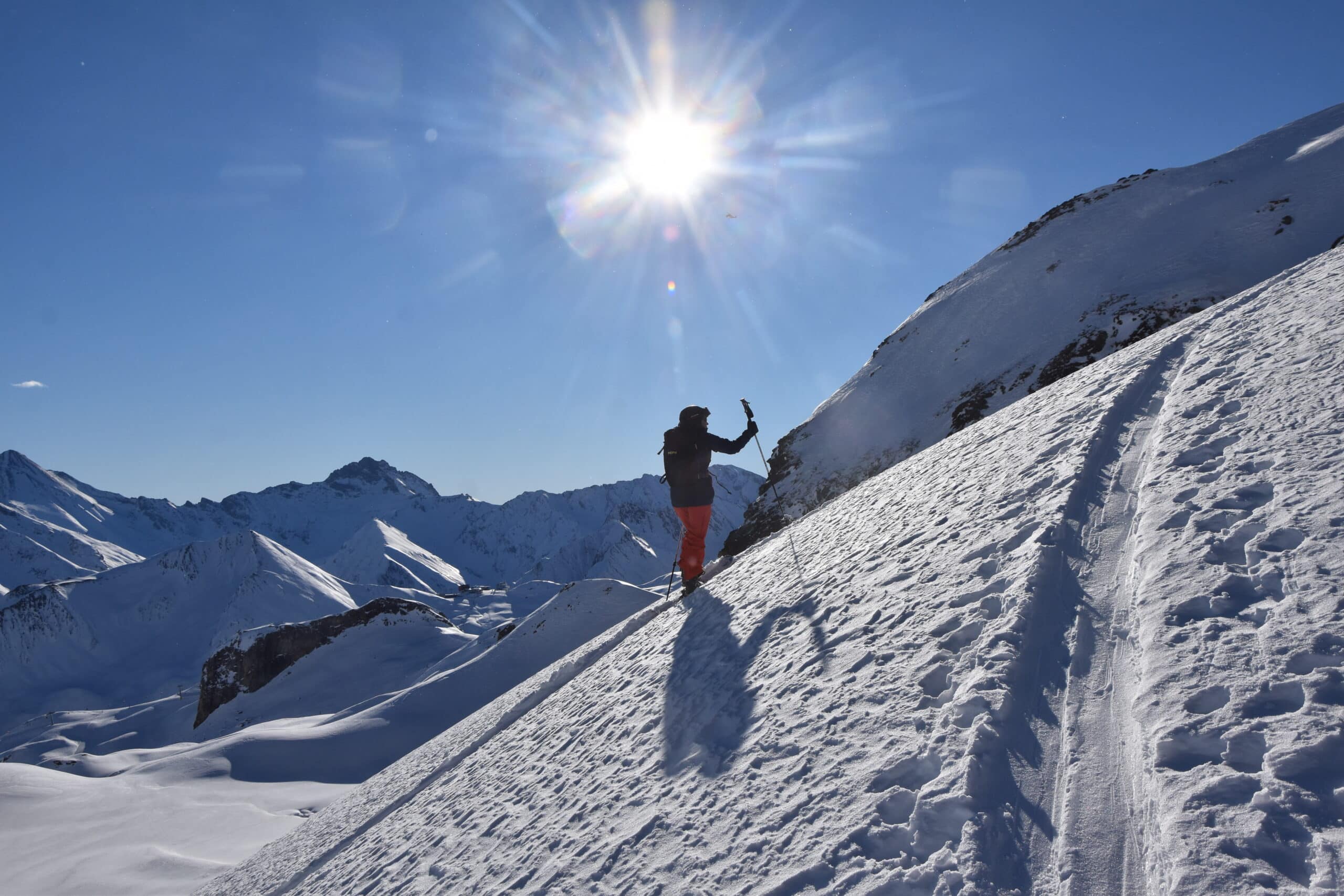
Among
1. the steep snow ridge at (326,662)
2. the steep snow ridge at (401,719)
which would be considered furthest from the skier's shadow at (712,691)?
the steep snow ridge at (326,662)

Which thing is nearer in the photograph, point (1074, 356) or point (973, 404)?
point (1074, 356)

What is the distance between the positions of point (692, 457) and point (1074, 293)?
23.4 m

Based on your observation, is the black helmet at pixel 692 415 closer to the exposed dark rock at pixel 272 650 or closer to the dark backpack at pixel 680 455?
the dark backpack at pixel 680 455

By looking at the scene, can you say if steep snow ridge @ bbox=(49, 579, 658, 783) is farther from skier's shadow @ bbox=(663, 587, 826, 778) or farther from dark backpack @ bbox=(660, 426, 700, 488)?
skier's shadow @ bbox=(663, 587, 826, 778)

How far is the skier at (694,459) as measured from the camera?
10.0 meters

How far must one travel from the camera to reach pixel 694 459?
1002cm

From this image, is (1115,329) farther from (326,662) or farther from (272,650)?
(272,650)

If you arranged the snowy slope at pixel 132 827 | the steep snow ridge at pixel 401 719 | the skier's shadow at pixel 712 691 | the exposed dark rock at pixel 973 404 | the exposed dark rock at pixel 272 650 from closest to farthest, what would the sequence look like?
1. the skier's shadow at pixel 712 691
2. the snowy slope at pixel 132 827
3. the steep snow ridge at pixel 401 719
4. the exposed dark rock at pixel 973 404
5. the exposed dark rock at pixel 272 650

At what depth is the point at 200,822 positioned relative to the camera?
1545cm

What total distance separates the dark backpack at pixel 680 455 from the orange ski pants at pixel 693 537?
1.77ft

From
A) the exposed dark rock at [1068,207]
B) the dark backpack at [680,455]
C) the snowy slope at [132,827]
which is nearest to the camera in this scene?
the dark backpack at [680,455]

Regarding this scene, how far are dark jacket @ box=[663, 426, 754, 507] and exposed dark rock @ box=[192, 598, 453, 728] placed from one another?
40122 millimetres

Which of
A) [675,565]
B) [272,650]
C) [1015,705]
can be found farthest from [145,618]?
[1015,705]

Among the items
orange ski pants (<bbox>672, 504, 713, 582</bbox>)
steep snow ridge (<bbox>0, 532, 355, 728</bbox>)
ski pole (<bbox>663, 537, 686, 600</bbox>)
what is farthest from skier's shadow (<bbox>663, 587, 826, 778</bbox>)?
steep snow ridge (<bbox>0, 532, 355, 728</bbox>)
